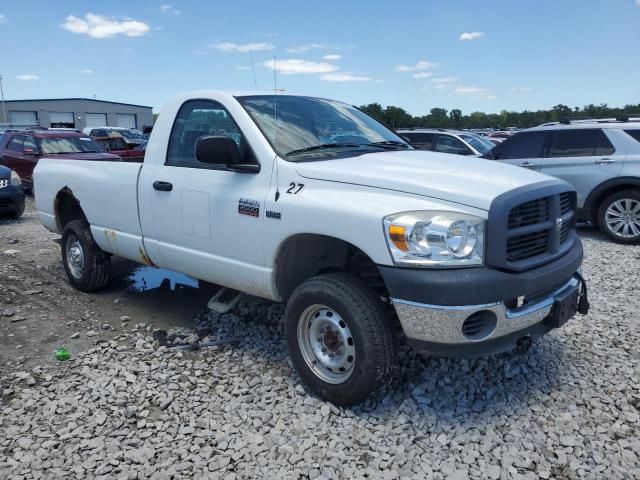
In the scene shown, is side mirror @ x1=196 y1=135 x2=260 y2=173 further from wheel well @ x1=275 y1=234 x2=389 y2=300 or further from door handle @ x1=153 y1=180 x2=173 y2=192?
door handle @ x1=153 y1=180 x2=173 y2=192

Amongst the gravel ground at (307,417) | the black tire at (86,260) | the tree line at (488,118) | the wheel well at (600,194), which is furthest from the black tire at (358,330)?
the tree line at (488,118)

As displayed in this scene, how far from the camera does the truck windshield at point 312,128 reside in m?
3.85

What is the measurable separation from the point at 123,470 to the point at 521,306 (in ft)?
7.69

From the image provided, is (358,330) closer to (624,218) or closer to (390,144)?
(390,144)

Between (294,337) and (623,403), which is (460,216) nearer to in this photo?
(294,337)

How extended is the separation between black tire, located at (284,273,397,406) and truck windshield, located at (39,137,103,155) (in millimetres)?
11645

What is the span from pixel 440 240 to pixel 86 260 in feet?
13.3

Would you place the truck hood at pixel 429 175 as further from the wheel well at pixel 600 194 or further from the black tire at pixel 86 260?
the wheel well at pixel 600 194

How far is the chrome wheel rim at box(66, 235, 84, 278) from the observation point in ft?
18.8

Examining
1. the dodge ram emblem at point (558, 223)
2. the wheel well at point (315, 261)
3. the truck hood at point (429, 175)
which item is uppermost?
the truck hood at point (429, 175)

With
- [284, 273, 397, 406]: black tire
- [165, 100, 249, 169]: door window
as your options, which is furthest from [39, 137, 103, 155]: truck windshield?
[284, 273, 397, 406]: black tire

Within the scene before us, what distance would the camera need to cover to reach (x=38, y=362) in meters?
4.17

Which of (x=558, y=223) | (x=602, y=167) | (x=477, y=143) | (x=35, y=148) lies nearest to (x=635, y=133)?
(x=602, y=167)

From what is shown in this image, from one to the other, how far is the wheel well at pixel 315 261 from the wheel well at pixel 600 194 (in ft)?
21.0
